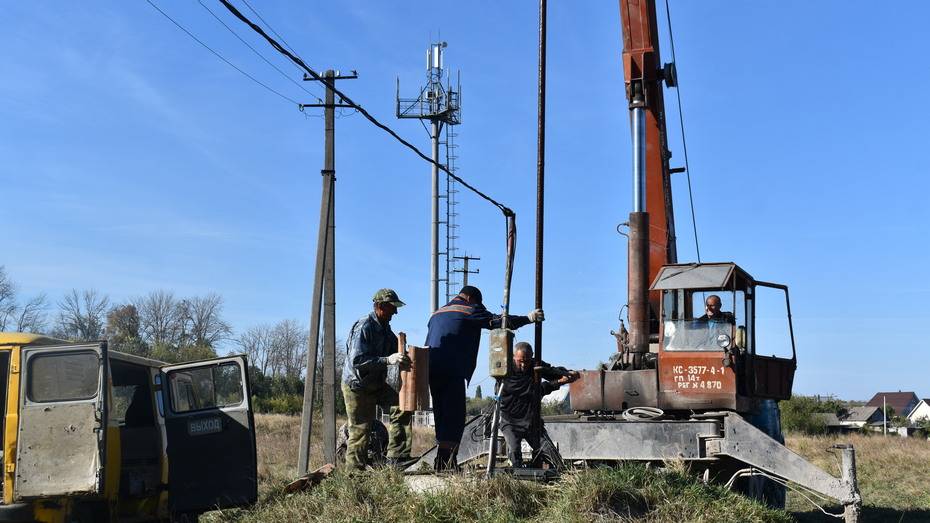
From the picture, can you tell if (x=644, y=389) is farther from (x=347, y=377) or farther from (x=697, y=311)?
(x=347, y=377)

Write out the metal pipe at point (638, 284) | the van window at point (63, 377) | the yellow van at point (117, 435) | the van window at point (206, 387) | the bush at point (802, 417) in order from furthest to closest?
the bush at point (802, 417) < the metal pipe at point (638, 284) < the van window at point (206, 387) < the van window at point (63, 377) < the yellow van at point (117, 435)

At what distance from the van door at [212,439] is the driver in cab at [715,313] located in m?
5.37

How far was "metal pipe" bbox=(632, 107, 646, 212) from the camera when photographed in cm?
1530

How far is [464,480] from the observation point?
848 cm

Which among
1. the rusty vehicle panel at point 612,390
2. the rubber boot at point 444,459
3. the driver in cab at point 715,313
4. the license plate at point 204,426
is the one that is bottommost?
the rubber boot at point 444,459

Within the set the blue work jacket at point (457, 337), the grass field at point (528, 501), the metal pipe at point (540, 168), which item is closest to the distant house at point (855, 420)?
the metal pipe at point (540, 168)

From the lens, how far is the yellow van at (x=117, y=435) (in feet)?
31.9

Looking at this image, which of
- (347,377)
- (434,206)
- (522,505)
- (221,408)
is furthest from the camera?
(434,206)

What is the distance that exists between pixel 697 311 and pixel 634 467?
423cm

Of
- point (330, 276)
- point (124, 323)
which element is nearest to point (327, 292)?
point (330, 276)

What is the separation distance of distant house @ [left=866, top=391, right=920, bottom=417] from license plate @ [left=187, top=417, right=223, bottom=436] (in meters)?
97.9

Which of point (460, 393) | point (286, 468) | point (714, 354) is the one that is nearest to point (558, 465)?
point (460, 393)

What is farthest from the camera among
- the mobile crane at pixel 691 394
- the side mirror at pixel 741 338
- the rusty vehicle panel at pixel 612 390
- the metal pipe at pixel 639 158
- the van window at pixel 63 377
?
the metal pipe at pixel 639 158

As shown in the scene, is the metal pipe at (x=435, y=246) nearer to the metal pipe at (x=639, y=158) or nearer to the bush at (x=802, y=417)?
the bush at (x=802, y=417)
